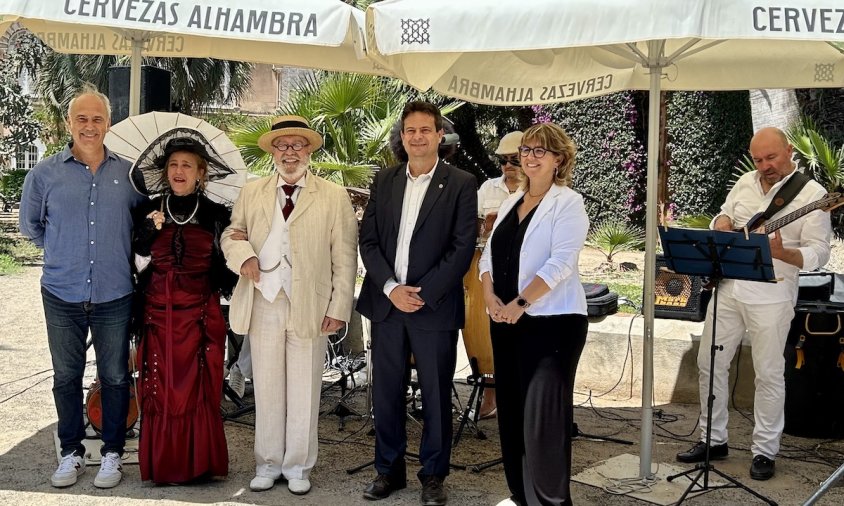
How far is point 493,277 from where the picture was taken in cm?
466

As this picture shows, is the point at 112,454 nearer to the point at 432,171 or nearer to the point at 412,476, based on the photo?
the point at 412,476

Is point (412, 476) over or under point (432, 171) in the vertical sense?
under

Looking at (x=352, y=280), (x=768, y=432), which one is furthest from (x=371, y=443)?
(x=768, y=432)

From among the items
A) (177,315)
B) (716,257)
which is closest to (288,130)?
(177,315)

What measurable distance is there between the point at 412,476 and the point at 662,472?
144cm

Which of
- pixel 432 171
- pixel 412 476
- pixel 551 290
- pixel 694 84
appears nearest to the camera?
pixel 551 290

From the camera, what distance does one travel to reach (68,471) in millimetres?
4980

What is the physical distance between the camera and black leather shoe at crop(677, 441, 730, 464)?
573cm

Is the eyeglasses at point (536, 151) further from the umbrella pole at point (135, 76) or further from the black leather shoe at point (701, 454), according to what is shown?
the umbrella pole at point (135, 76)

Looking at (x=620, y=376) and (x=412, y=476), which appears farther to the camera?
(x=620, y=376)

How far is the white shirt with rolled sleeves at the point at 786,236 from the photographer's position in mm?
5316

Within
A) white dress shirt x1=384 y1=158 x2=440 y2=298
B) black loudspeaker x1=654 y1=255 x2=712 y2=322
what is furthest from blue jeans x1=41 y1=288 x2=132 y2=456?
black loudspeaker x1=654 y1=255 x2=712 y2=322

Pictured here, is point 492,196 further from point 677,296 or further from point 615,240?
point 615,240

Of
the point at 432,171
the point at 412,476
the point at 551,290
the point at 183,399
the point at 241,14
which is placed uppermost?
the point at 241,14
